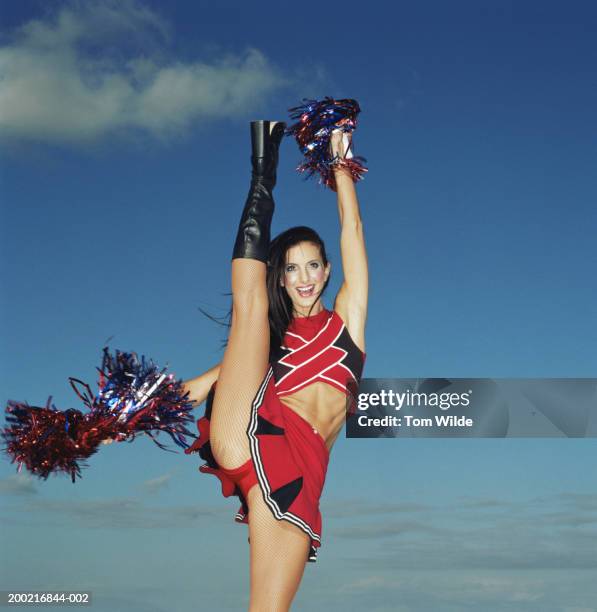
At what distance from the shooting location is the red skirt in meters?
4.54

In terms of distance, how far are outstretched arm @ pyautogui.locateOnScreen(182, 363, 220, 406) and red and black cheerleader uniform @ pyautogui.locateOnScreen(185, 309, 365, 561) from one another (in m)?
0.27

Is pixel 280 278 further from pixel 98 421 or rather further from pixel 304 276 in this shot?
pixel 98 421

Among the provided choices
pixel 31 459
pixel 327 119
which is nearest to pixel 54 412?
pixel 31 459

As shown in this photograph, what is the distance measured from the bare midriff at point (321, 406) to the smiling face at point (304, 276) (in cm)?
53

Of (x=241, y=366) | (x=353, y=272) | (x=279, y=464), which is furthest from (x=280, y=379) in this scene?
(x=353, y=272)

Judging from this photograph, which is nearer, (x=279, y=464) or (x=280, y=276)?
(x=279, y=464)

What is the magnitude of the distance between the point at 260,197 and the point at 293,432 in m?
1.28

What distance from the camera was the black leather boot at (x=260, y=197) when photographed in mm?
4559

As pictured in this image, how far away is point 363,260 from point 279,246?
1.69 feet

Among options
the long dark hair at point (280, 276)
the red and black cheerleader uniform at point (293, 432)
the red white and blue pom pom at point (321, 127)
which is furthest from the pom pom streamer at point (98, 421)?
the red white and blue pom pom at point (321, 127)

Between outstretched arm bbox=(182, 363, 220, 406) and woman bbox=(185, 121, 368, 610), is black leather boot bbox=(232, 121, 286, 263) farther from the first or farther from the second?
outstretched arm bbox=(182, 363, 220, 406)

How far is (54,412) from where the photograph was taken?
189 inches

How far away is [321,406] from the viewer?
496cm

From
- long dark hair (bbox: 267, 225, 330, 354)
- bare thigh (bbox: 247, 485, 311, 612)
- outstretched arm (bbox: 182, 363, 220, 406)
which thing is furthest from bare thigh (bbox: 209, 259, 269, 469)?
outstretched arm (bbox: 182, 363, 220, 406)
